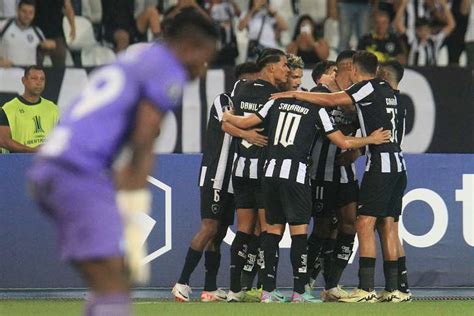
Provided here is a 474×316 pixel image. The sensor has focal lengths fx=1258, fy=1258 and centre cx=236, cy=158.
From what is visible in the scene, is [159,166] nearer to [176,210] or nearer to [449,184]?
[176,210]

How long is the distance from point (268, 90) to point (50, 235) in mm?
3125

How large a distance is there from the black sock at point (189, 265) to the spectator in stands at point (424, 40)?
6379mm

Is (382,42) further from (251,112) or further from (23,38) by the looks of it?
(251,112)

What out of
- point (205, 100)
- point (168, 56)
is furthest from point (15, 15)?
point (168, 56)

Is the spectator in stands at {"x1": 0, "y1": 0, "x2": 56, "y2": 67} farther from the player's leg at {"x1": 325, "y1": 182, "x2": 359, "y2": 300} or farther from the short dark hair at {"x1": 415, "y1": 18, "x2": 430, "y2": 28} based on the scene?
the player's leg at {"x1": 325, "y1": 182, "x2": 359, "y2": 300}

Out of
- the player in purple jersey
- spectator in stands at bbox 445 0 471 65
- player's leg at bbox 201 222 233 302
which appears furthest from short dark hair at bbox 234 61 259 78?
the player in purple jersey

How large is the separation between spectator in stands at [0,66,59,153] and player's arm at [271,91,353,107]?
12.2 ft

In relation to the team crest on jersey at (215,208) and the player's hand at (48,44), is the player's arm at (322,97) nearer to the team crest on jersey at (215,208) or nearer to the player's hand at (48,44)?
the team crest on jersey at (215,208)

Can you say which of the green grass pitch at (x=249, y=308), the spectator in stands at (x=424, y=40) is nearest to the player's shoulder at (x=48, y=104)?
the green grass pitch at (x=249, y=308)

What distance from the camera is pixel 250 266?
12.5 meters

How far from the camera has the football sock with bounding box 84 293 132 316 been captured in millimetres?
5266

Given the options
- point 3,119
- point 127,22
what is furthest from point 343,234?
point 127,22

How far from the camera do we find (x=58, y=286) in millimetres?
13500

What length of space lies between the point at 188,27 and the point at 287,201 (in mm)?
5877
